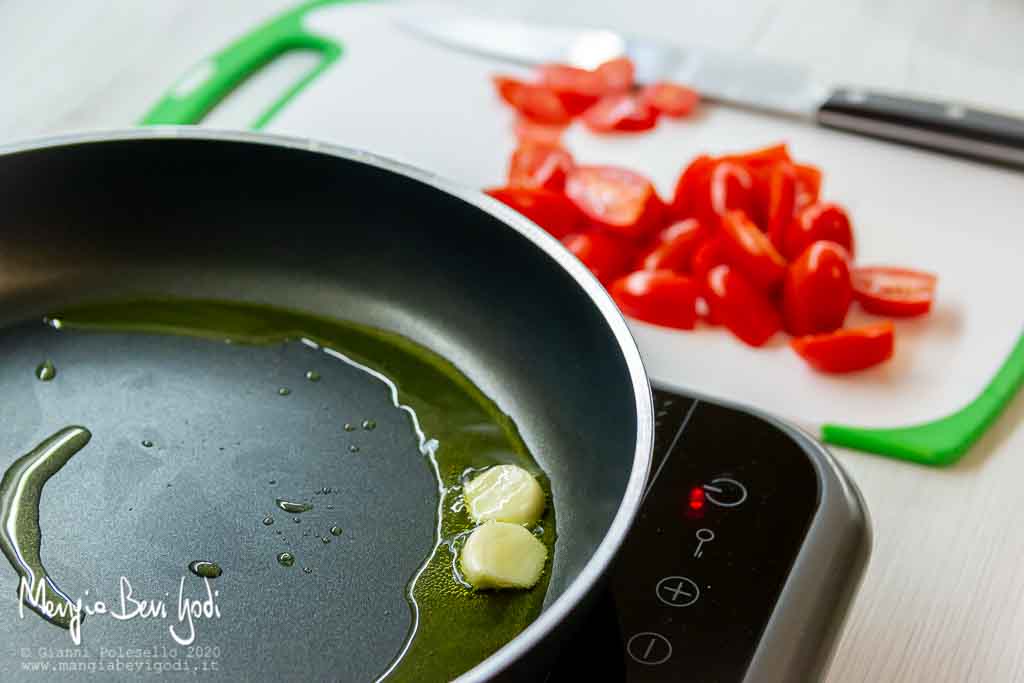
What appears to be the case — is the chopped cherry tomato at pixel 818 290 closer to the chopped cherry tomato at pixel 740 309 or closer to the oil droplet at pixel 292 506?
the chopped cherry tomato at pixel 740 309

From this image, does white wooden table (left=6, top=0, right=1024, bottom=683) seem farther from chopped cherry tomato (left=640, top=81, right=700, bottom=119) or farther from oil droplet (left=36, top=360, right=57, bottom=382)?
oil droplet (left=36, top=360, right=57, bottom=382)

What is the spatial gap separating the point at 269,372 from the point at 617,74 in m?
0.55

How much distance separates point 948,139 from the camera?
1.15 metres

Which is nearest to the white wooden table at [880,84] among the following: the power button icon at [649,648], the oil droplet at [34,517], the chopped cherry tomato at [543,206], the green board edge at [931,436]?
the green board edge at [931,436]

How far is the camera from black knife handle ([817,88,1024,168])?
3.70 feet

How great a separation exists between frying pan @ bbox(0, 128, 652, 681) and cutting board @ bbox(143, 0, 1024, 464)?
6.2 inches

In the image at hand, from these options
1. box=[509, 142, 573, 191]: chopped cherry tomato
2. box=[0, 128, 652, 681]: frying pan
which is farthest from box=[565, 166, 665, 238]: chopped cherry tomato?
box=[0, 128, 652, 681]: frying pan

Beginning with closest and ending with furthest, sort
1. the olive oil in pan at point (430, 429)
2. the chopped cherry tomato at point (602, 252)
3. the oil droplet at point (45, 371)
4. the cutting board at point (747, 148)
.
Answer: the olive oil in pan at point (430, 429), the oil droplet at point (45, 371), the cutting board at point (747, 148), the chopped cherry tomato at point (602, 252)

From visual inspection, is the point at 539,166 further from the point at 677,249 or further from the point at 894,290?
the point at 894,290

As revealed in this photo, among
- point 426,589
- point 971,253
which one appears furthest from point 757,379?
point 426,589

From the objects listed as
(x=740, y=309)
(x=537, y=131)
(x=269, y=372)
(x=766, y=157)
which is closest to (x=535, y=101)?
(x=537, y=131)

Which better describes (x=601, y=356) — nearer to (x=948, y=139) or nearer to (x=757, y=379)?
(x=757, y=379)

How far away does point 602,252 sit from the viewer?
1.04 m

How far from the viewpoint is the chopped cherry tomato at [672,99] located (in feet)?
3.94
